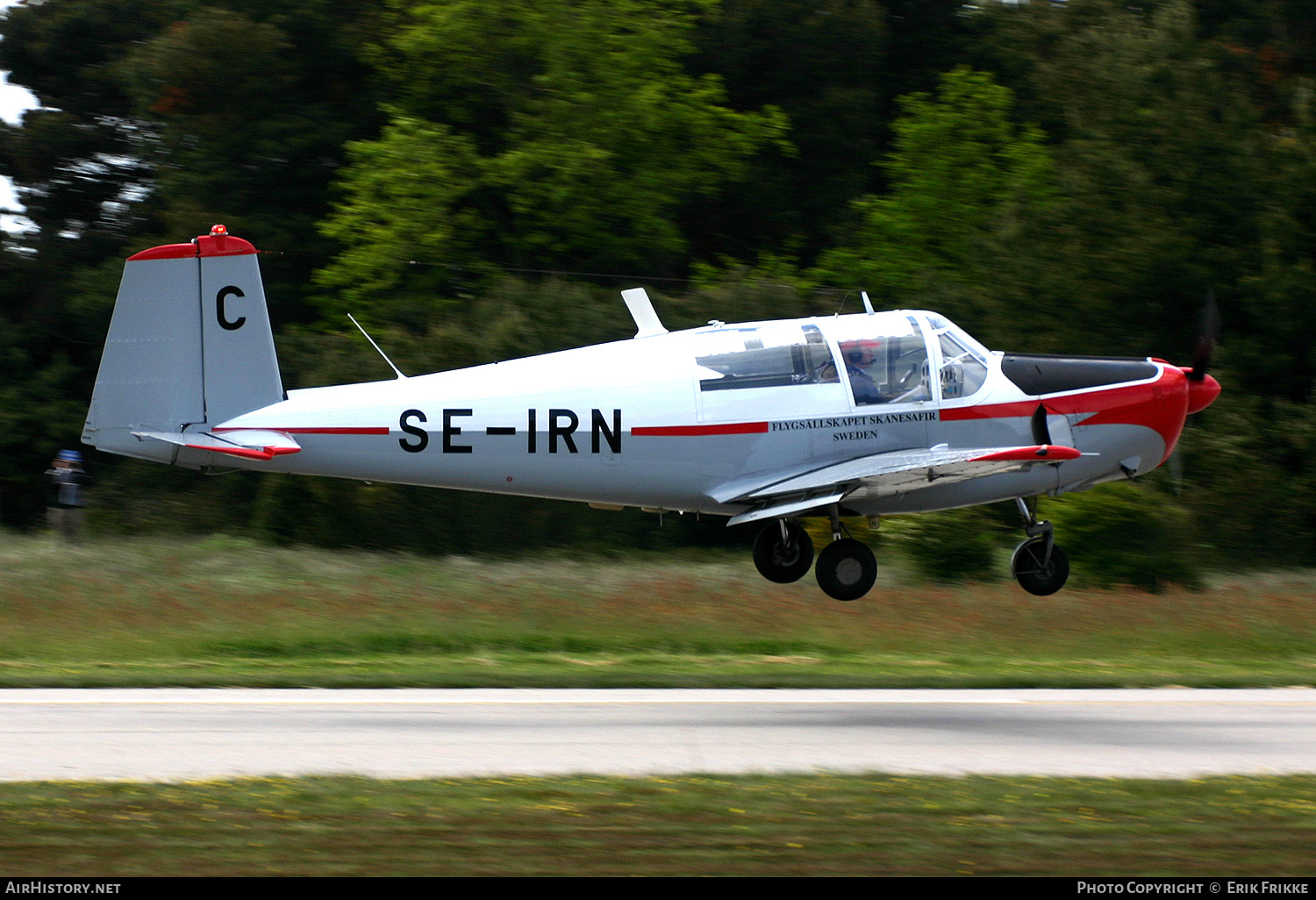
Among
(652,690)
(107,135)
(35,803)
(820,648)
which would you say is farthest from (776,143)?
(35,803)

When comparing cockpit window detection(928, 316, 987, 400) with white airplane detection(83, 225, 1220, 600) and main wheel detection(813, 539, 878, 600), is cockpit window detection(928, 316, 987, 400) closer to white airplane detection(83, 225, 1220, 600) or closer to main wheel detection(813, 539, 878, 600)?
white airplane detection(83, 225, 1220, 600)

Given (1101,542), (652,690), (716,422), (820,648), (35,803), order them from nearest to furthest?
1. (35,803)
2. (716,422)
3. (652,690)
4. (820,648)
5. (1101,542)

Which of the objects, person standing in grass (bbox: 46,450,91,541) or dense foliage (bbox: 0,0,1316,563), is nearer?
→ person standing in grass (bbox: 46,450,91,541)

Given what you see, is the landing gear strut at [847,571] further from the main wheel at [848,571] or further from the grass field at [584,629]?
the grass field at [584,629]

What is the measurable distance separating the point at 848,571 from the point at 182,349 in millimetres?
5941

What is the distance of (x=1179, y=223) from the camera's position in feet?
98.9

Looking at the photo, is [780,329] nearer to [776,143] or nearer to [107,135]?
[776,143]

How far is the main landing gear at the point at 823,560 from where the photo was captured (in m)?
12.8

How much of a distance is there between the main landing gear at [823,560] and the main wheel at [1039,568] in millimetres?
1369

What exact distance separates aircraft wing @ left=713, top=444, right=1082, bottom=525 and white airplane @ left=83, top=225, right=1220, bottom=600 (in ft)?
0.08

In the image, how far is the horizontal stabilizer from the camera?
472 inches

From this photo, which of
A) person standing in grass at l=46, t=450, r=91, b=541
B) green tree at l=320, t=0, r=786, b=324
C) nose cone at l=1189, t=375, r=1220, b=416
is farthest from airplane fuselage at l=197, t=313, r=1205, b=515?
green tree at l=320, t=0, r=786, b=324

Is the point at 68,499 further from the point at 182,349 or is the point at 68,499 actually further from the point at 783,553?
the point at 783,553

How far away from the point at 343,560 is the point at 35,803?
12903 millimetres
